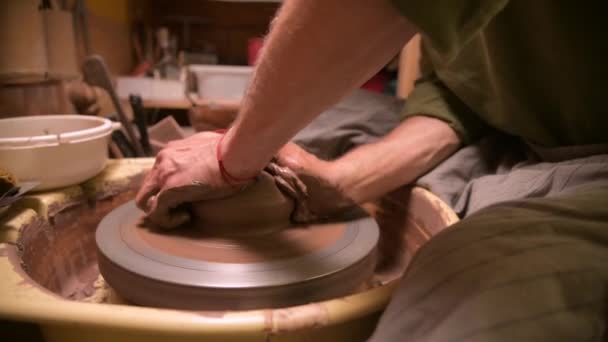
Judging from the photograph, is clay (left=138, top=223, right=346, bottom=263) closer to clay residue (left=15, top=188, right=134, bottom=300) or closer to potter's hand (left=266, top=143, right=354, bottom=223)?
potter's hand (left=266, top=143, right=354, bottom=223)

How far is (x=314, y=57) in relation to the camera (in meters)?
0.47

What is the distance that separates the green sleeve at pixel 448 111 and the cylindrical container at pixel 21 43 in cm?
99

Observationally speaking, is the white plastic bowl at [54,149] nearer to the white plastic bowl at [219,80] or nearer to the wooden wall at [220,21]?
the white plastic bowl at [219,80]

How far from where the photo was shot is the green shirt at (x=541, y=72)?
730 mm

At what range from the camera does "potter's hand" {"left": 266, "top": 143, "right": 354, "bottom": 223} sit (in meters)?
0.87

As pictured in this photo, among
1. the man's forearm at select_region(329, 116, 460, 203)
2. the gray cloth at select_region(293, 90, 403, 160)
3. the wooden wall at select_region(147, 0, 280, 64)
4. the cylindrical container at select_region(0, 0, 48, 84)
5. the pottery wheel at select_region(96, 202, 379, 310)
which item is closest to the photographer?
the pottery wheel at select_region(96, 202, 379, 310)

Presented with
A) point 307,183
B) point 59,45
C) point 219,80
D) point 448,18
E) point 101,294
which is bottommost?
point 101,294

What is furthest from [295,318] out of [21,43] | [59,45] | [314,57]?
[59,45]

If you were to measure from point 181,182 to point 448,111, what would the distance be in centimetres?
67

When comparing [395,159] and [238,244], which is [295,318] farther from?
[395,159]

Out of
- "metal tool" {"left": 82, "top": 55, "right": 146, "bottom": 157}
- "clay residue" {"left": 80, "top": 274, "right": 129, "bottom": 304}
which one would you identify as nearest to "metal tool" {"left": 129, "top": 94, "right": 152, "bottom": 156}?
"metal tool" {"left": 82, "top": 55, "right": 146, "bottom": 157}

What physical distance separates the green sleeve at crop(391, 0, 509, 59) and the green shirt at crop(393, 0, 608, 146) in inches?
7.6

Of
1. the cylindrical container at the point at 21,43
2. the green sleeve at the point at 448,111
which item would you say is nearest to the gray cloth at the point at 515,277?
the green sleeve at the point at 448,111

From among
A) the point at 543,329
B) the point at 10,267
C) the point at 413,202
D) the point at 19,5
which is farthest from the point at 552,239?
the point at 19,5
